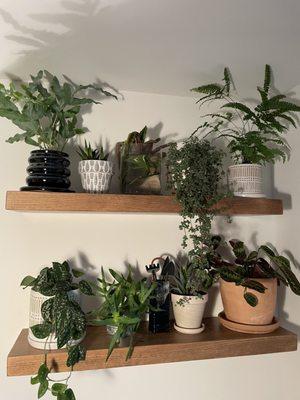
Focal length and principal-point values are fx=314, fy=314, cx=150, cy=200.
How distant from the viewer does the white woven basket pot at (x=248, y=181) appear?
1205 millimetres

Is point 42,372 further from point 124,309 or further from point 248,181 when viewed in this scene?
point 248,181

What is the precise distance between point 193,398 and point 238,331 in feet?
1.32

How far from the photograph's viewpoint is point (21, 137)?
3.43 feet

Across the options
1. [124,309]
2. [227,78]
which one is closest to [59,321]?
[124,309]

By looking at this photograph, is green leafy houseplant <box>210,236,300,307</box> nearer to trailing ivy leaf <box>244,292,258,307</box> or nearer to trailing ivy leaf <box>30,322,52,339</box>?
trailing ivy leaf <box>244,292,258,307</box>

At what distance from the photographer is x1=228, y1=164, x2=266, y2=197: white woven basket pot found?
1205 mm

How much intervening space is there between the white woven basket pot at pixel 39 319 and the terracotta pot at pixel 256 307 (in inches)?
21.6

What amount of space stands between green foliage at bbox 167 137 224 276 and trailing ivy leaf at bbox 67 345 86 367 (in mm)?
448

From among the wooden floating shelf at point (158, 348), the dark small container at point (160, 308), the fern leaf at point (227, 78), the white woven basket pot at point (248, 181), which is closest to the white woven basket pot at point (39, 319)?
the wooden floating shelf at point (158, 348)

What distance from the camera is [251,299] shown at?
1082 mm

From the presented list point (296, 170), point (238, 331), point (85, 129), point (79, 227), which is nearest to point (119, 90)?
point (85, 129)

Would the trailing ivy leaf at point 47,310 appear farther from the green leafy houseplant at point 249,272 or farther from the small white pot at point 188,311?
the green leafy houseplant at point 249,272

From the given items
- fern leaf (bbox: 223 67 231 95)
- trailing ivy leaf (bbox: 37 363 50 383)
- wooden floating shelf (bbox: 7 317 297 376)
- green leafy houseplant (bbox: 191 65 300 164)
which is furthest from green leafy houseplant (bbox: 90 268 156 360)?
fern leaf (bbox: 223 67 231 95)

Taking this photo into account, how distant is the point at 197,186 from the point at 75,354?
63 cm
